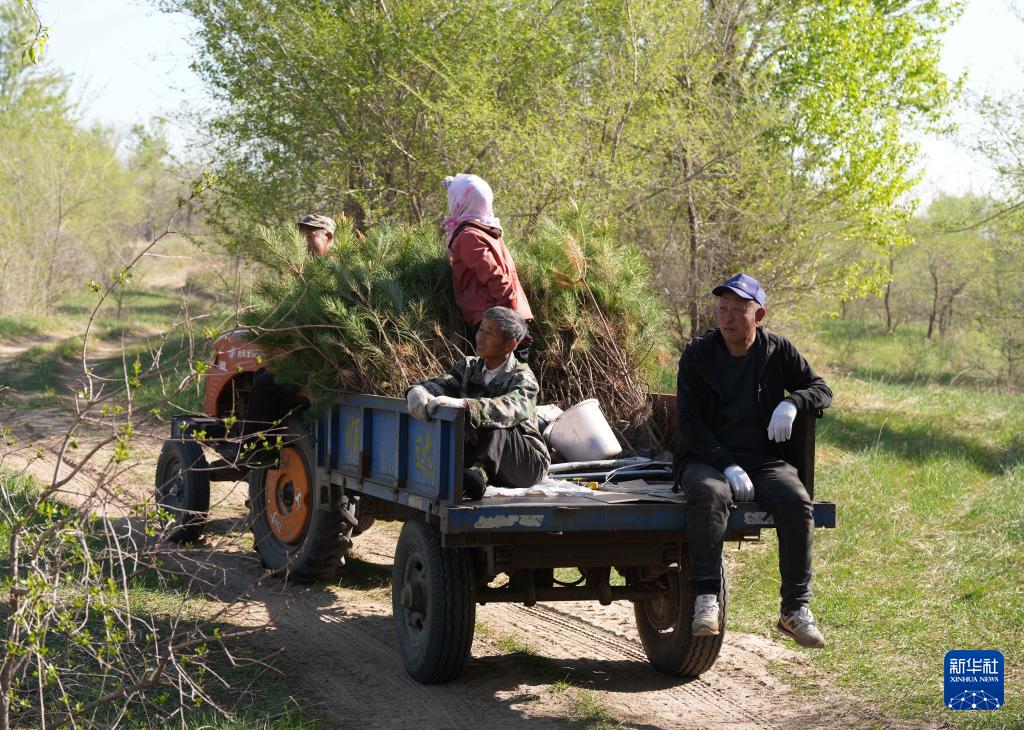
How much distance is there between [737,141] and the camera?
46.6 feet

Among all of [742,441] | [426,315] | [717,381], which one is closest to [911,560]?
[742,441]

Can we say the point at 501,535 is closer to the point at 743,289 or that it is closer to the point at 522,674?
the point at 522,674

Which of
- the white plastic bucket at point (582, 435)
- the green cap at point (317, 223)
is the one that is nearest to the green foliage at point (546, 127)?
the green cap at point (317, 223)

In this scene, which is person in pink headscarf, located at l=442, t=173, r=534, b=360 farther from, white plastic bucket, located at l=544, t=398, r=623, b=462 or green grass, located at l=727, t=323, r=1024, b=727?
green grass, located at l=727, t=323, r=1024, b=727

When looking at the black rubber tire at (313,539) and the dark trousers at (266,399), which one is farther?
the dark trousers at (266,399)

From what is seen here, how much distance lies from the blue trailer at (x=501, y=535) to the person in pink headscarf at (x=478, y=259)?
91 centimetres

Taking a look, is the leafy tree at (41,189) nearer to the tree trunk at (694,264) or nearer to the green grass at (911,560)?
the tree trunk at (694,264)

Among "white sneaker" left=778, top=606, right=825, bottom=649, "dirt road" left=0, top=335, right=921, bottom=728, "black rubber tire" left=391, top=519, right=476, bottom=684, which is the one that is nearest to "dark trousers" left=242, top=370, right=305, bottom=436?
"dirt road" left=0, top=335, right=921, bottom=728

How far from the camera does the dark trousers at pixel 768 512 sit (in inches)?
192

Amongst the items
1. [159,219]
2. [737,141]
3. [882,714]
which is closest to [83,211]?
[159,219]

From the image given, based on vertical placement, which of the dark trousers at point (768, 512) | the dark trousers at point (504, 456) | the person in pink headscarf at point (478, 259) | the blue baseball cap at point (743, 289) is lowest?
the dark trousers at point (768, 512)

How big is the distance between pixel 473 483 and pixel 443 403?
0.39m

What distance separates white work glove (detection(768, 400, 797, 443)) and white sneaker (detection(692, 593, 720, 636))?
0.78 meters

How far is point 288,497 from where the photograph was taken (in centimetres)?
754
